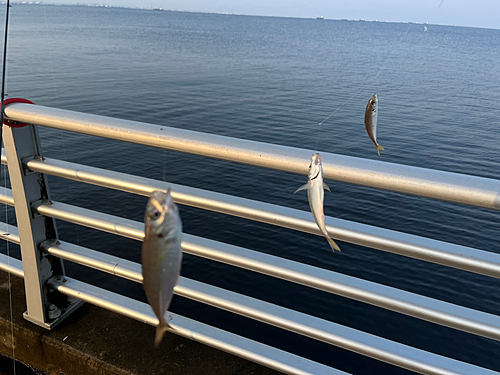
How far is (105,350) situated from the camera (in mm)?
2730

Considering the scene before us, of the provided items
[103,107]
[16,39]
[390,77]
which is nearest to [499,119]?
[390,77]

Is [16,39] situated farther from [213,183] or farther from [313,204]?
[313,204]

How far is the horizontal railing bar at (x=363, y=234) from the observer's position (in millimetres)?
1636

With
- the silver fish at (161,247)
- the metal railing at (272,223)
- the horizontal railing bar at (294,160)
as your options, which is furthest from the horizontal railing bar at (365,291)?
the silver fish at (161,247)

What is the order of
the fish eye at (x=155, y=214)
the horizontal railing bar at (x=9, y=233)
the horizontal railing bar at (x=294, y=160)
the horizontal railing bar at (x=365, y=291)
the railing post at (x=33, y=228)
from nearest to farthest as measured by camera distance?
1. the fish eye at (x=155, y=214)
2. the horizontal railing bar at (x=294, y=160)
3. the horizontal railing bar at (x=365, y=291)
4. the railing post at (x=33, y=228)
5. the horizontal railing bar at (x=9, y=233)

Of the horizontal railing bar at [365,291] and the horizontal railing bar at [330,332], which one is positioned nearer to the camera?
the horizontal railing bar at [365,291]

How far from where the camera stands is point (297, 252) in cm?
1236

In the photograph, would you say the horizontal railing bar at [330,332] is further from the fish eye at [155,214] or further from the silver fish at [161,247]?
the fish eye at [155,214]

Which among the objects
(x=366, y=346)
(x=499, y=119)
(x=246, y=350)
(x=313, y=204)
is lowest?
(x=499, y=119)

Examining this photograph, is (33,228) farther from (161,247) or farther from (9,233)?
(161,247)

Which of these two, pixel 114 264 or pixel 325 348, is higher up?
pixel 114 264

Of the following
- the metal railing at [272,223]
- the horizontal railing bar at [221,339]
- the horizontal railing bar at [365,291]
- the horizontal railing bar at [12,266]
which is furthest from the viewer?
the horizontal railing bar at [12,266]

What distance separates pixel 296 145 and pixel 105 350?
55.5 feet

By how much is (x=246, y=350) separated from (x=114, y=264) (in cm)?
95
